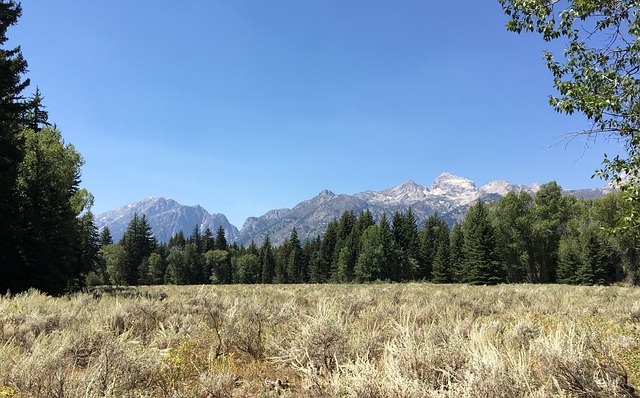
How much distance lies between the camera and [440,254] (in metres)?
67.4

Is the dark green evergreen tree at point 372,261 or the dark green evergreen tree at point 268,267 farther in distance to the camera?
the dark green evergreen tree at point 268,267

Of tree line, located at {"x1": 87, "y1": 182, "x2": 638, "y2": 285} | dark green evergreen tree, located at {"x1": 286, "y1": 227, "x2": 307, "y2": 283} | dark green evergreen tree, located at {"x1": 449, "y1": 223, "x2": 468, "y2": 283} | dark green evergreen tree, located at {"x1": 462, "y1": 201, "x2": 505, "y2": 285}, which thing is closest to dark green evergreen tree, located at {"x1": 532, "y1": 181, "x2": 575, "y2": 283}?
tree line, located at {"x1": 87, "y1": 182, "x2": 638, "y2": 285}

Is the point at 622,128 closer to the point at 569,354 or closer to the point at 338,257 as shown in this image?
the point at 569,354

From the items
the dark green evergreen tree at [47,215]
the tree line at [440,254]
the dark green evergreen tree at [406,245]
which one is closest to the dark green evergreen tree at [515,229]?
the tree line at [440,254]

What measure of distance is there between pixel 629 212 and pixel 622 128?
152cm

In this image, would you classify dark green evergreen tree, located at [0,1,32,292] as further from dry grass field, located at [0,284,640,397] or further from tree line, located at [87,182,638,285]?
tree line, located at [87,182,638,285]

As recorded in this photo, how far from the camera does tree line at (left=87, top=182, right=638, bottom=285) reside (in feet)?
163

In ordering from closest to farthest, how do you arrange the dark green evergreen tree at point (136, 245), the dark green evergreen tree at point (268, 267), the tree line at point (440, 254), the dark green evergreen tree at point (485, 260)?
1. the dark green evergreen tree at point (485, 260)
2. the tree line at point (440, 254)
3. the dark green evergreen tree at point (136, 245)
4. the dark green evergreen tree at point (268, 267)

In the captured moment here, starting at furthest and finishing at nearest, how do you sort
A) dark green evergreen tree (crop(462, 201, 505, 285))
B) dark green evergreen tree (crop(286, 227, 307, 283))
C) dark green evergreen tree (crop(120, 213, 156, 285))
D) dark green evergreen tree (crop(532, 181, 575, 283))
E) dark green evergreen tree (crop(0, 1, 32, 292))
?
dark green evergreen tree (crop(286, 227, 307, 283)) < dark green evergreen tree (crop(120, 213, 156, 285)) < dark green evergreen tree (crop(532, 181, 575, 283)) < dark green evergreen tree (crop(462, 201, 505, 285)) < dark green evergreen tree (crop(0, 1, 32, 292))

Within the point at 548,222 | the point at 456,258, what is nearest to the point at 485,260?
the point at 548,222

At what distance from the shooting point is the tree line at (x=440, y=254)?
4962 cm

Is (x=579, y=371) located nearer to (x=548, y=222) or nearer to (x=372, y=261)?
(x=548, y=222)

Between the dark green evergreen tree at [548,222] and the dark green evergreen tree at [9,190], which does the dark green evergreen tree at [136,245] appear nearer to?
the dark green evergreen tree at [9,190]

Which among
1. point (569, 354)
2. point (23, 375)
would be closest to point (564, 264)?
point (569, 354)
